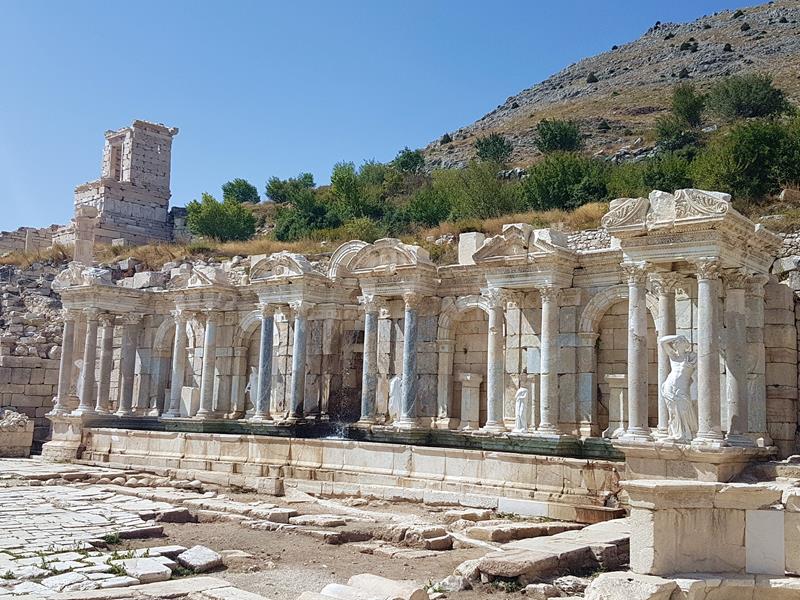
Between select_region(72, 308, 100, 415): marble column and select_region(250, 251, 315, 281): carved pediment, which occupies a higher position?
select_region(250, 251, 315, 281): carved pediment

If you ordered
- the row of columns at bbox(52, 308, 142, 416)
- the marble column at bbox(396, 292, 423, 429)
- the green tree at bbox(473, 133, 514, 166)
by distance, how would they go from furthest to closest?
the green tree at bbox(473, 133, 514, 166), the row of columns at bbox(52, 308, 142, 416), the marble column at bbox(396, 292, 423, 429)

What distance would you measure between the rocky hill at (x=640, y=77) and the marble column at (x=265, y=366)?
115 feet

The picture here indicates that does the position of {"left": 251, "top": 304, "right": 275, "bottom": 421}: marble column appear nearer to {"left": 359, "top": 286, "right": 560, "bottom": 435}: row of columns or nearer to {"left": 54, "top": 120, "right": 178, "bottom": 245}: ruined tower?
{"left": 359, "top": 286, "right": 560, "bottom": 435}: row of columns

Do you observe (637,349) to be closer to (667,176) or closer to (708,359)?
(708,359)

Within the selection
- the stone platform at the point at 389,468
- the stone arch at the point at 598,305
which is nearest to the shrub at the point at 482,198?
the stone arch at the point at 598,305

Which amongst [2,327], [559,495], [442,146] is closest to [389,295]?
[559,495]

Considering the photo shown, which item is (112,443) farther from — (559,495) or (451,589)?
(451,589)

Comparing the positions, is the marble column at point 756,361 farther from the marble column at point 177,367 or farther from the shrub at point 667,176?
the shrub at point 667,176

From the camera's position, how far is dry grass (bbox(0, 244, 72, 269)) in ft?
115

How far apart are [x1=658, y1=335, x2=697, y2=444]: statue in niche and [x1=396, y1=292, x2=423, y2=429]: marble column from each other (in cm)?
701

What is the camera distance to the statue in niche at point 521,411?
17719 millimetres

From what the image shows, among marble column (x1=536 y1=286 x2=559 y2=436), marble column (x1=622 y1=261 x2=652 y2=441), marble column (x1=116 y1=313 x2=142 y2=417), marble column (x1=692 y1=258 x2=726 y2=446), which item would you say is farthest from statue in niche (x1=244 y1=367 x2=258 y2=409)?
marble column (x1=692 y1=258 x2=726 y2=446)

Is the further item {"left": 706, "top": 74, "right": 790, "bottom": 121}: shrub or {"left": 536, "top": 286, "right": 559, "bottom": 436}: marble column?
{"left": 706, "top": 74, "right": 790, "bottom": 121}: shrub

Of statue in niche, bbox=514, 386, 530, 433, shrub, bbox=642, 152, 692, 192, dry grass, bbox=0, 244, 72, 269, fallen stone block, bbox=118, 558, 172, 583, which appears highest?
shrub, bbox=642, 152, 692, 192
